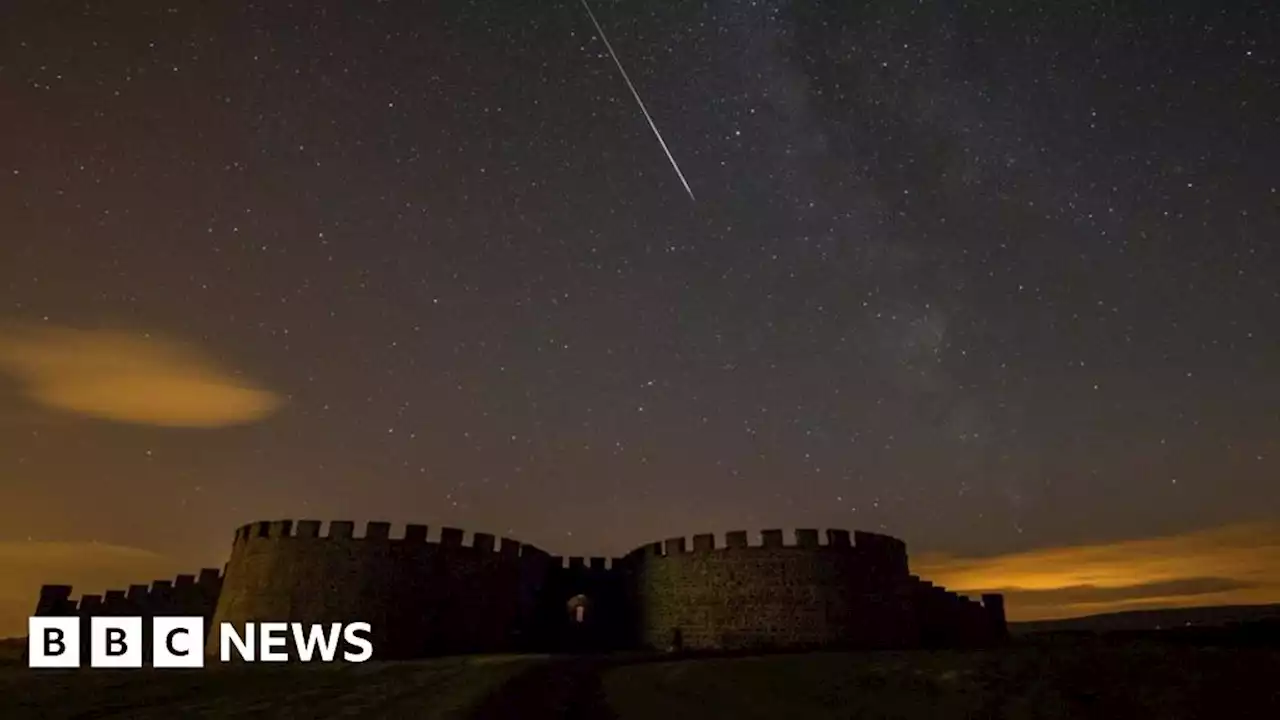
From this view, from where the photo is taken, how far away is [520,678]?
15281 millimetres

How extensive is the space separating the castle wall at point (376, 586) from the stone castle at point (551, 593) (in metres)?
0.03

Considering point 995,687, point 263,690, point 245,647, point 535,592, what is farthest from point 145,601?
point 995,687

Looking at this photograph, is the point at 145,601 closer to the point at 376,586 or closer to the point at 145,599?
the point at 145,599

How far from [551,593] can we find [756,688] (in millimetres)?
17103

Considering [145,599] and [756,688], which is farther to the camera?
[145,599]

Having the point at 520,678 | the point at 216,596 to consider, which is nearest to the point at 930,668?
the point at 520,678

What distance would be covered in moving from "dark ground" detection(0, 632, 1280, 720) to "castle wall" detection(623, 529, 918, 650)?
784 cm

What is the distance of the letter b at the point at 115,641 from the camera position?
23.6 m

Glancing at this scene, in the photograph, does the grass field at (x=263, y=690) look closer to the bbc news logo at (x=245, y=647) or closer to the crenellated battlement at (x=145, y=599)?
the bbc news logo at (x=245, y=647)

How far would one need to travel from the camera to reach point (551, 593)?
1110 inches

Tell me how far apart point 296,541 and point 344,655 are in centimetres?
400

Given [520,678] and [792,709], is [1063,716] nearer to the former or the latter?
[792,709]

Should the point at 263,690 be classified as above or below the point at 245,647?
above

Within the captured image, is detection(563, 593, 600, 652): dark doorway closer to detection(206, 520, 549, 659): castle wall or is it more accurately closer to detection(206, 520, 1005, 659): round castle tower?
detection(206, 520, 1005, 659): round castle tower
